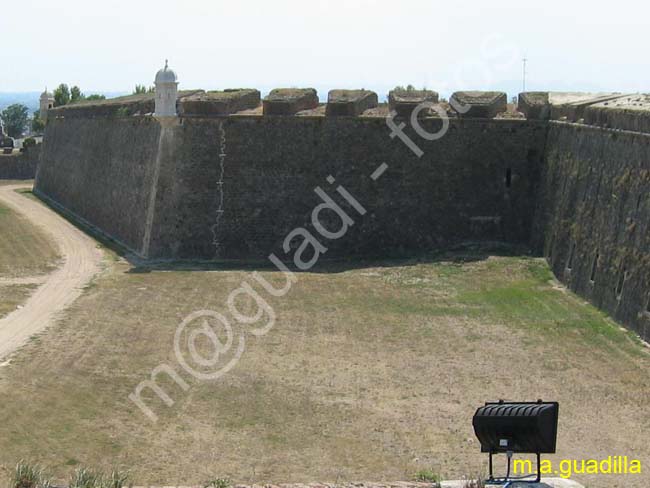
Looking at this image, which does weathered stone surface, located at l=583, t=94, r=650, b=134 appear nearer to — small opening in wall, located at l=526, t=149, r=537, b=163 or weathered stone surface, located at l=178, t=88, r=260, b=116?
small opening in wall, located at l=526, t=149, r=537, b=163

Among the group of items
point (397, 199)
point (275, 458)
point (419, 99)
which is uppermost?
point (419, 99)

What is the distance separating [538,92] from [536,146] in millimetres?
1868

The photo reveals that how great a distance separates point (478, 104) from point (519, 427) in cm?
2014

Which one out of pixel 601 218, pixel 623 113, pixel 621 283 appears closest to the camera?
pixel 621 283

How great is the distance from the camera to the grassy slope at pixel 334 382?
14750 millimetres

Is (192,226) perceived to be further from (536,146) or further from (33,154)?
(33,154)

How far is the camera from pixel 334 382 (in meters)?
18.4

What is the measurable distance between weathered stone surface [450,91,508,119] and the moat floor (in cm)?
537

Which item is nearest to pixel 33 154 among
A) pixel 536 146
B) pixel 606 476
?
pixel 536 146

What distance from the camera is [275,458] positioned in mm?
14648

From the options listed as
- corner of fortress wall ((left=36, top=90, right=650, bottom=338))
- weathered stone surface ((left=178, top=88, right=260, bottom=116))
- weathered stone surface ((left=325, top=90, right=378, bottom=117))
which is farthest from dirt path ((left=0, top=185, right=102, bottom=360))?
→ weathered stone surface ((left=325, top=90, right=378, bottom=117))

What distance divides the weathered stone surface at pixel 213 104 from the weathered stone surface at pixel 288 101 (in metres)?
0.91

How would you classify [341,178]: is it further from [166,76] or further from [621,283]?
[621,283]

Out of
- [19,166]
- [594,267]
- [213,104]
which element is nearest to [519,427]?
[594,267]
